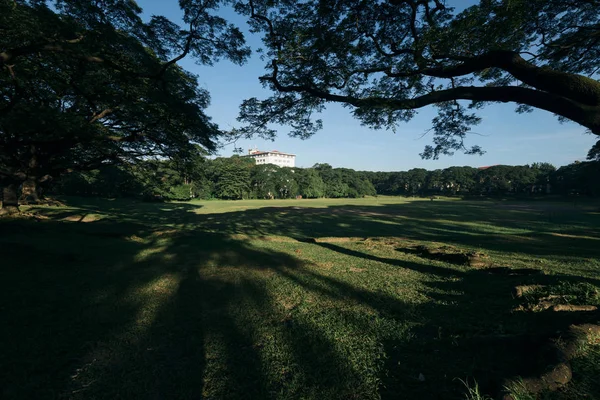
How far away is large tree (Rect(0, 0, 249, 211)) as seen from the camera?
730 centimetres

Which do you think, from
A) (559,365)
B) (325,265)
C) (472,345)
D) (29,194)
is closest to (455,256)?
(325,265)

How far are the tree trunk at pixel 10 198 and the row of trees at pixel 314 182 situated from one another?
18.9 metres

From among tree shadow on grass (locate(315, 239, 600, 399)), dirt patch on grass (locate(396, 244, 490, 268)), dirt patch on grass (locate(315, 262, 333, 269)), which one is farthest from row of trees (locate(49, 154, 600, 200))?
tree shadow on grass (locate(315, 239, 600, 399))

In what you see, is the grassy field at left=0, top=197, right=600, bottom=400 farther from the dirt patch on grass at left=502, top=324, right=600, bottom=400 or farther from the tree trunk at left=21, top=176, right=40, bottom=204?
the tree trunk at left=21, top=176, right=40, bottom=204

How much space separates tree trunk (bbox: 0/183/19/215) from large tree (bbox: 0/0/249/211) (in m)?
0.06

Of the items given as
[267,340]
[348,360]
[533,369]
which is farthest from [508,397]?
[267,340]

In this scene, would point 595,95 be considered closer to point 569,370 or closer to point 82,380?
point 569,370

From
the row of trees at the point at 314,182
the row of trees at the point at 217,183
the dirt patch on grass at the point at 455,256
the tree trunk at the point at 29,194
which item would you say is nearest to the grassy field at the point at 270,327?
the dirt patch on grass at the point at 455,256

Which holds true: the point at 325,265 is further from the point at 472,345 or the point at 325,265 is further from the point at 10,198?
the point at 10,198

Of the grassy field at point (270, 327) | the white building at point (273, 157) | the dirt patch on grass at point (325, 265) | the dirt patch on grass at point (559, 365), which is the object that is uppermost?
the white building at point (273, 157)

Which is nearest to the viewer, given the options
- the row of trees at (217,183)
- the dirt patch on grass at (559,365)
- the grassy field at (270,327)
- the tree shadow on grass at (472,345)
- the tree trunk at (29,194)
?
the dirt patch on grass at (559,365)

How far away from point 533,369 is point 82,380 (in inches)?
183

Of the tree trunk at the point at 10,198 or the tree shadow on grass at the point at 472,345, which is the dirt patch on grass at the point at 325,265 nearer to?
the tree shadow on grass at the point at 472,345

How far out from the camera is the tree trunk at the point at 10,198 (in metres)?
14.6
